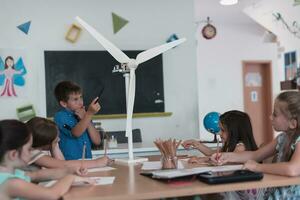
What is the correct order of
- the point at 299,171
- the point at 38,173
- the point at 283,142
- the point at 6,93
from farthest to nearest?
the point at 6,93, the point at 283,142, the point at 38,173, the point at 299,171

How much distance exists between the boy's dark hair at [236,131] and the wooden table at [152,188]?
0.72 metres

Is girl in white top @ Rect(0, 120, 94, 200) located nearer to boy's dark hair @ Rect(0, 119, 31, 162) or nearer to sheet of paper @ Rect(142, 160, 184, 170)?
boy's dark hair @ Rect(0, 119, 31, 162)

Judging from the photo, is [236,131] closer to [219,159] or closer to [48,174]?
[219,159]

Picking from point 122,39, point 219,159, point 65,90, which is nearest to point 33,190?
point 219,159

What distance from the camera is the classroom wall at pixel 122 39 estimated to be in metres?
4.17

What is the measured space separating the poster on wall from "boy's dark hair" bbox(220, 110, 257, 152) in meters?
2.59

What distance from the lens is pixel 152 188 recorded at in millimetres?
1312

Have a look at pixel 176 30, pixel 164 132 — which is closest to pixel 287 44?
pixel 176 30

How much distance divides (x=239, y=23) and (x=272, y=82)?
4.41 feet

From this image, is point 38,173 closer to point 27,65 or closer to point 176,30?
point 27,65

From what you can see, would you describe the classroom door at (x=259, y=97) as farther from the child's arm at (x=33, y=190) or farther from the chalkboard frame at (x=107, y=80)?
the child's arm at (x=33, y=190)

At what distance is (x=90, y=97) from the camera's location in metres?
4.29

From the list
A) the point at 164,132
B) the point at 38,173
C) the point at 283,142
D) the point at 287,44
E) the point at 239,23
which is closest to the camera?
the point at 38,173

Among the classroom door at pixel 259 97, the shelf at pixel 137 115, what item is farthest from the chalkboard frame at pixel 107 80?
the classroom door at pixel 259 97
